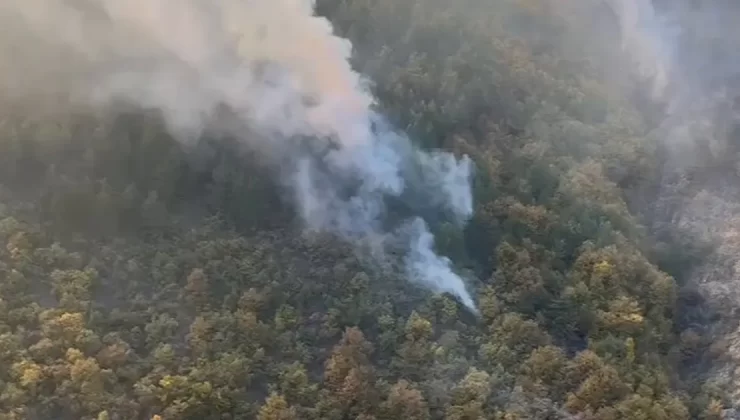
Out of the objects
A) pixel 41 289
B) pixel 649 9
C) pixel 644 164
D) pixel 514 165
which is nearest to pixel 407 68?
pixel 514 165

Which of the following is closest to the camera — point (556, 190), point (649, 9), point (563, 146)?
point (556, 190)

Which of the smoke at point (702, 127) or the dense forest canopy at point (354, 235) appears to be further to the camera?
the smoke at point (702, 127)

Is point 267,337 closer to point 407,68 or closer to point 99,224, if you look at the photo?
point 99,224

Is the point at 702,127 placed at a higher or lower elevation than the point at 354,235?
higher

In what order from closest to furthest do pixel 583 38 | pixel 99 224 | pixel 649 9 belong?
pixel 99 224 < pixel 583 38 < pixel 649 9

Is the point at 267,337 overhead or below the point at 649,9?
below

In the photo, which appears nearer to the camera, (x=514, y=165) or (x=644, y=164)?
(x=514, y=165)

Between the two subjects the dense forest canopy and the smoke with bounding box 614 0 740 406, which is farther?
the smoke with bounding box 614 0 740 406

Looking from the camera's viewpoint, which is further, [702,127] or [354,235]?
[702,127]
